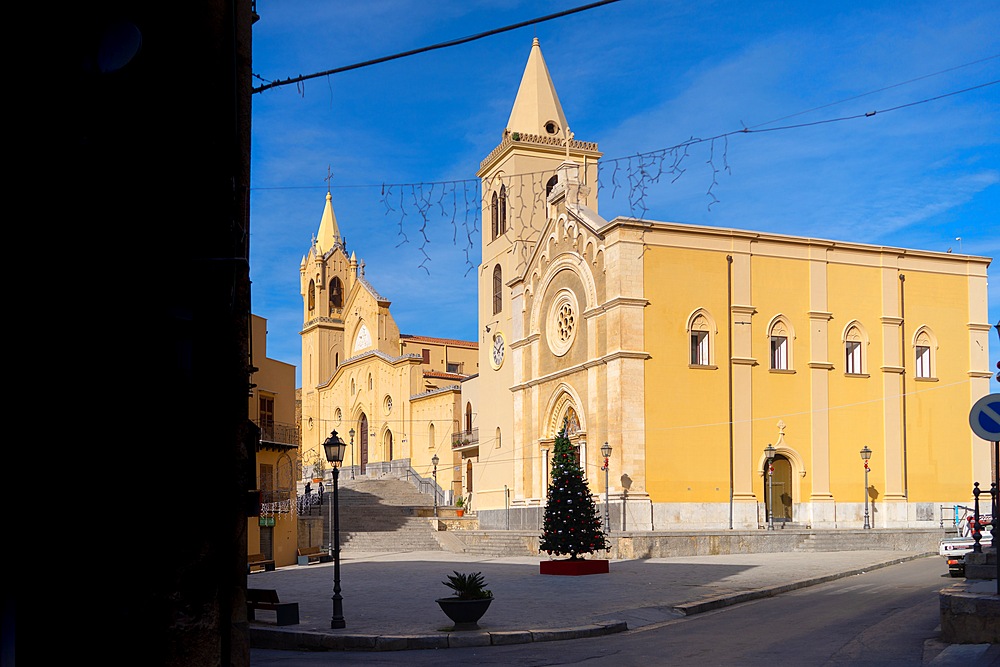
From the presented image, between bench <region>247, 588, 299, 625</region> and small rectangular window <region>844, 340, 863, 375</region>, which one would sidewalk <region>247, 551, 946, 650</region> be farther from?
small rectangular window <region>844, 340, 863, 375</region>

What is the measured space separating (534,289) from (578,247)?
17.1 ft

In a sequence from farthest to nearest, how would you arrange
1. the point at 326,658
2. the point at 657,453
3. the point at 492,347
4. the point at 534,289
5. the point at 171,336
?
the point at 492,347
the point at 534,289
the point at 657,453
the point at 326,658
the point at 171,336

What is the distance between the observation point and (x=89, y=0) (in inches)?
310

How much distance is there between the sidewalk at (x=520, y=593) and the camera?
49.4 ft

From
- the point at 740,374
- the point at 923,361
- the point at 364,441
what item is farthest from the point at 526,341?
the point at 364,441

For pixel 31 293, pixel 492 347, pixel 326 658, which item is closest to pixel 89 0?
pixel 31 293

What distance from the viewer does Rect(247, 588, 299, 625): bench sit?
52.6 feet

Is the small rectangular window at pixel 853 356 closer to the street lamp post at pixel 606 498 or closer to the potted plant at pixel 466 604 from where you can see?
the street lamp post at pixel 606 498

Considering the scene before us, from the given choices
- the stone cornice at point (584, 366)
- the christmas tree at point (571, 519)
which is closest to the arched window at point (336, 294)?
the stone cornice at point (584, 366)

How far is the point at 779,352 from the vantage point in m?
42.5

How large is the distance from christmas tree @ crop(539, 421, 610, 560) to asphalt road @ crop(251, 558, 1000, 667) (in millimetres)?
9956

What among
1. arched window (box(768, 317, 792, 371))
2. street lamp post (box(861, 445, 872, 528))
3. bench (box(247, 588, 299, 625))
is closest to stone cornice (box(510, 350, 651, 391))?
arched window (box(768, 317, 792, 371))

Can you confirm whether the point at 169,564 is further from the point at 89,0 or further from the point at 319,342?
the point at 319,342

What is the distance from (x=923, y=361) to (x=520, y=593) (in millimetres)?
28384
